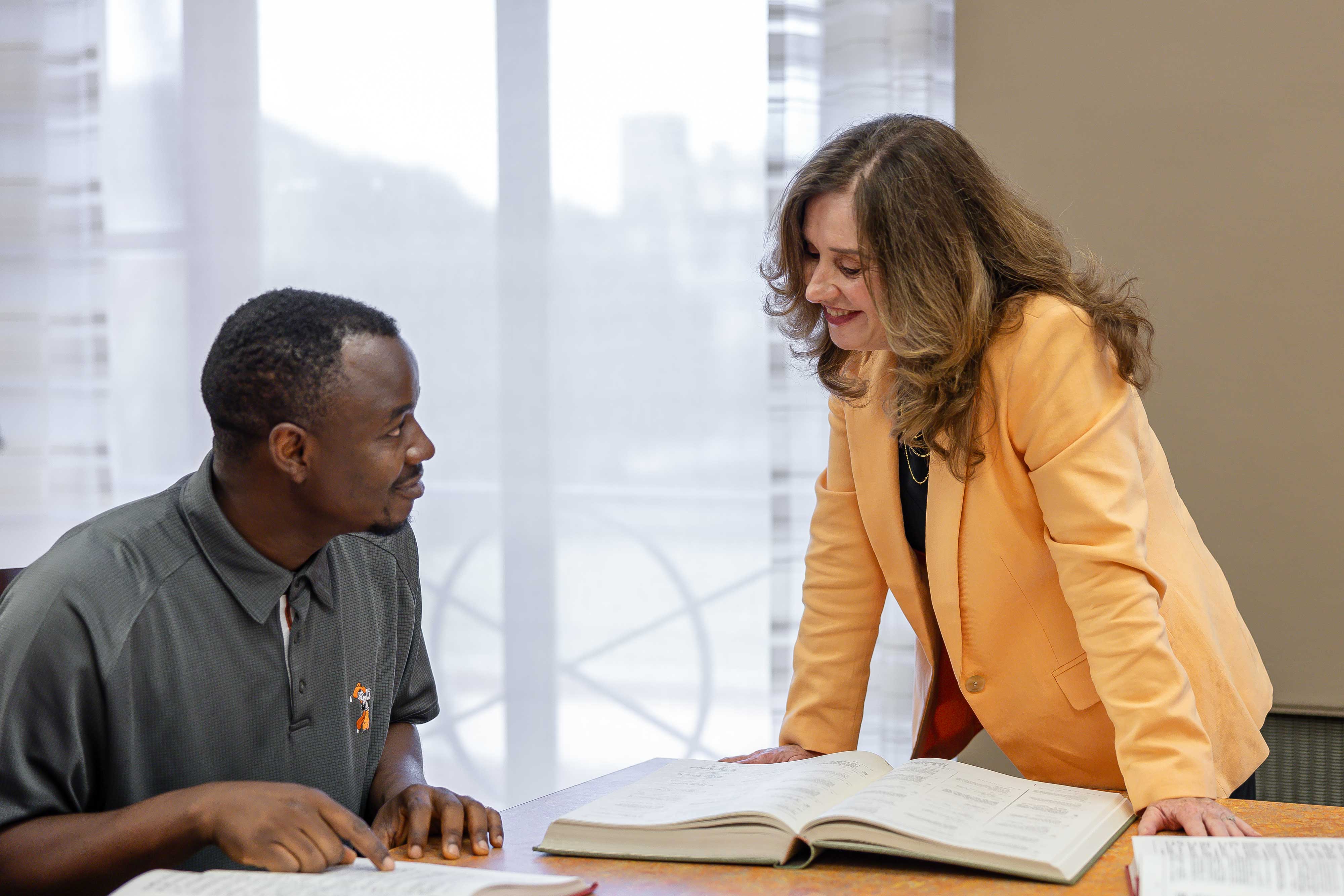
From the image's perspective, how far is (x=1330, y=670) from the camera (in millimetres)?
2029

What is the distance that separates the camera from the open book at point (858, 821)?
37.5 inches

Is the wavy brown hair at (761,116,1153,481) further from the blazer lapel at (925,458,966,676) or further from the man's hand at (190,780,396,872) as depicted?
the man's hand at (190,780,396,872)

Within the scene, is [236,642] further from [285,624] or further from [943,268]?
[943,268]

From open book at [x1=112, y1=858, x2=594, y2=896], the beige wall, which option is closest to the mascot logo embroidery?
open book at [x1=112, y1=858, x2=594, y2=896]

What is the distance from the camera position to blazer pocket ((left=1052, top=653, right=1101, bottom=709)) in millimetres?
1309

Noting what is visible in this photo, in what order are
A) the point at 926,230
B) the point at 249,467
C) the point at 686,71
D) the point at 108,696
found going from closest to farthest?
the point at 108,696, the point at 249,467, the point at 926,230, the point at 686,71

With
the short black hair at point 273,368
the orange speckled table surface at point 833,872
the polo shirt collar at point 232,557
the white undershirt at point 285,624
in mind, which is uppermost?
the short black hair at point 273,368

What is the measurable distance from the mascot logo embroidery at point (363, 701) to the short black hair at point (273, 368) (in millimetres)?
284

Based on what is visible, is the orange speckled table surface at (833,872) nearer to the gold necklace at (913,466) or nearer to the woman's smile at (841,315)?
the gold necklace at (913,466)

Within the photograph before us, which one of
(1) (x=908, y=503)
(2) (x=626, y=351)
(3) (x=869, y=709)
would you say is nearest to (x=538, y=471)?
(2) (x=626, y=351)

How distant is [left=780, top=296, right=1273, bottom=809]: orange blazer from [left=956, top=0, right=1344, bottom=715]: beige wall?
70cm

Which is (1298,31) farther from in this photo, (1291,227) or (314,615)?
(314,615)

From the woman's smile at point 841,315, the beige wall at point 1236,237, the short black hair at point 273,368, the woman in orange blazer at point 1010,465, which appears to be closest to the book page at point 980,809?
the woman in orange blazer at point 1010,465

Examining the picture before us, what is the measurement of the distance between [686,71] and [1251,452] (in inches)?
56.9
